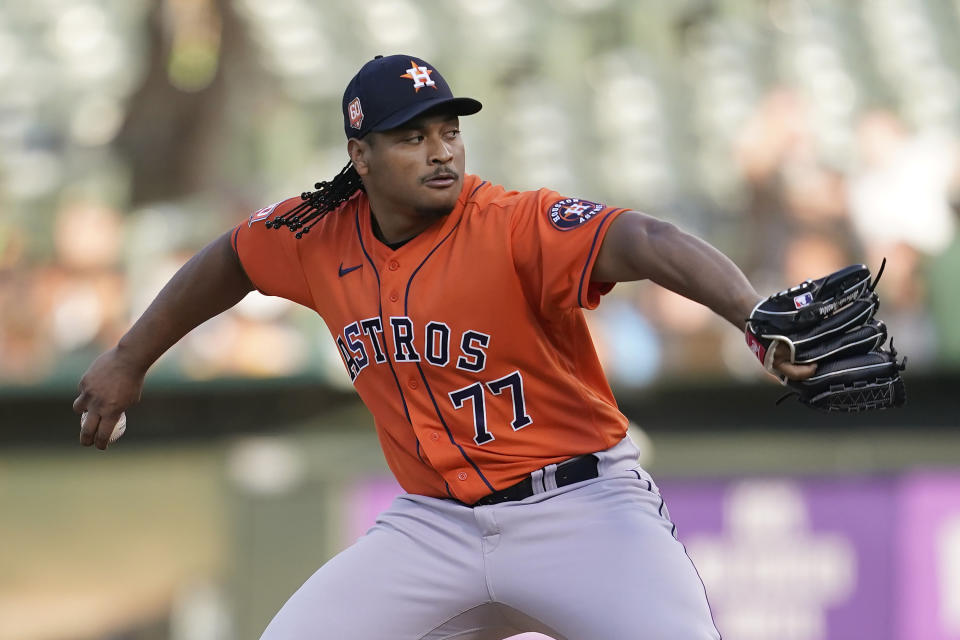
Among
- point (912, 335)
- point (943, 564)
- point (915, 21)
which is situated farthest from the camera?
point (915, 21)

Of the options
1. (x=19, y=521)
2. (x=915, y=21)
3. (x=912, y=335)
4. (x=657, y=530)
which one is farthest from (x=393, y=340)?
(x=915, y=21)

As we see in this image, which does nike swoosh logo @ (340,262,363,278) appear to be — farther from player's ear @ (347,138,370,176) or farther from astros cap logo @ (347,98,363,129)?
astros cap logo @ (347,98,363,129)

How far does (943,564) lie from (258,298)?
393 cm

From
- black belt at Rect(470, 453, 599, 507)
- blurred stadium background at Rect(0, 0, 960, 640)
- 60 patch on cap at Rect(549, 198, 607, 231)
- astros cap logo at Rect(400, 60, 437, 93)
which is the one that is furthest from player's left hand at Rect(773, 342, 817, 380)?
blurred stadium background at Rect(0, 0, 960, 640)

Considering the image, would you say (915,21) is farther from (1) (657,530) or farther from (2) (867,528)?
(1) (657,530)

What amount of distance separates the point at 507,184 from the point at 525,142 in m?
0.34

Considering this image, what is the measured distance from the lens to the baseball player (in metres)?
2.94

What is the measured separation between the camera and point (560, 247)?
2.90 meters

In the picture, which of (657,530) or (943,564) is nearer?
(657,530)

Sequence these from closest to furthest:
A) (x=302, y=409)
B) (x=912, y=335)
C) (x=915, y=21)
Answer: (x=912, y=335) < (x=302, y=409) < (x=915, y=21)

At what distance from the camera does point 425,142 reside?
3.08 metres

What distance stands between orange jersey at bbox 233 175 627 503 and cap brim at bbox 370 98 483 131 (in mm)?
225

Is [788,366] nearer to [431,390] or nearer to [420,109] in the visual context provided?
[431,390]

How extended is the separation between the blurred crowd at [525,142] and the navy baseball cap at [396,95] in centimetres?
448
